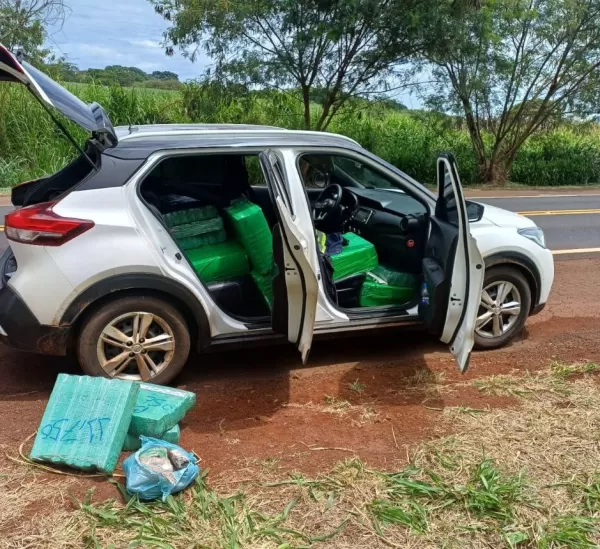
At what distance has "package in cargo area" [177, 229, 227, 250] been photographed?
4637 mm

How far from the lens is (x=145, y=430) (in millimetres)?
3471

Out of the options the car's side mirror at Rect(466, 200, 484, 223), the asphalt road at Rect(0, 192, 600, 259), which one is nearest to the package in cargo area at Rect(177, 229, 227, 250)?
the car's side mirror at Rect(466, 200, 484, 223)

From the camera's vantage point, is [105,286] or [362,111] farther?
[362,111]

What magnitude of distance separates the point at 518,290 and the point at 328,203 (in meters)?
1.64

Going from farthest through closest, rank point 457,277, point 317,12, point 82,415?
point 317,12 < point 457,277 < point 82,415

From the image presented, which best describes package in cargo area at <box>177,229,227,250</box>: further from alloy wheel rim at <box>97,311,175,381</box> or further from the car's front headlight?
the car's front headlight

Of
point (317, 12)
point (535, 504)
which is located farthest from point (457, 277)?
point (317, 12)

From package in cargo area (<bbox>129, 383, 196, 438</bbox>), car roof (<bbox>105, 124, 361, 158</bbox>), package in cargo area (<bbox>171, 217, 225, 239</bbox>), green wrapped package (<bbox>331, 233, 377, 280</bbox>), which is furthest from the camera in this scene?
green wrapped package (<bbox>331, 233, 377, 280</bbox>)

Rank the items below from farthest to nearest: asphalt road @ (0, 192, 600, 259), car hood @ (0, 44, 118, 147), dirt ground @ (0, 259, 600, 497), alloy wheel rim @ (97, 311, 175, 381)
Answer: asphalt road @ (0, 192, 600, 259)
alloy wheel rim @ (97, 311, 175, 381)
car hood @ (0, 44, 118, 147)
dirt ground @ (0, 259, 600, 497)

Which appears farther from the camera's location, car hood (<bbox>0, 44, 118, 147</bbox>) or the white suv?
the white suv

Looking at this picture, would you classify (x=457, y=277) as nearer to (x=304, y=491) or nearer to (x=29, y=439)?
(x=304, y=491)

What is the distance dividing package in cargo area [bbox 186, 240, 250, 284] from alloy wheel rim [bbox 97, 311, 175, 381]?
19.9 inches

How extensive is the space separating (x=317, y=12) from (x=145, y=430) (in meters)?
14.1

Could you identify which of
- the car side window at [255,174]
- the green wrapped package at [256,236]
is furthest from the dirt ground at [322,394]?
the car side window at [255,174]
